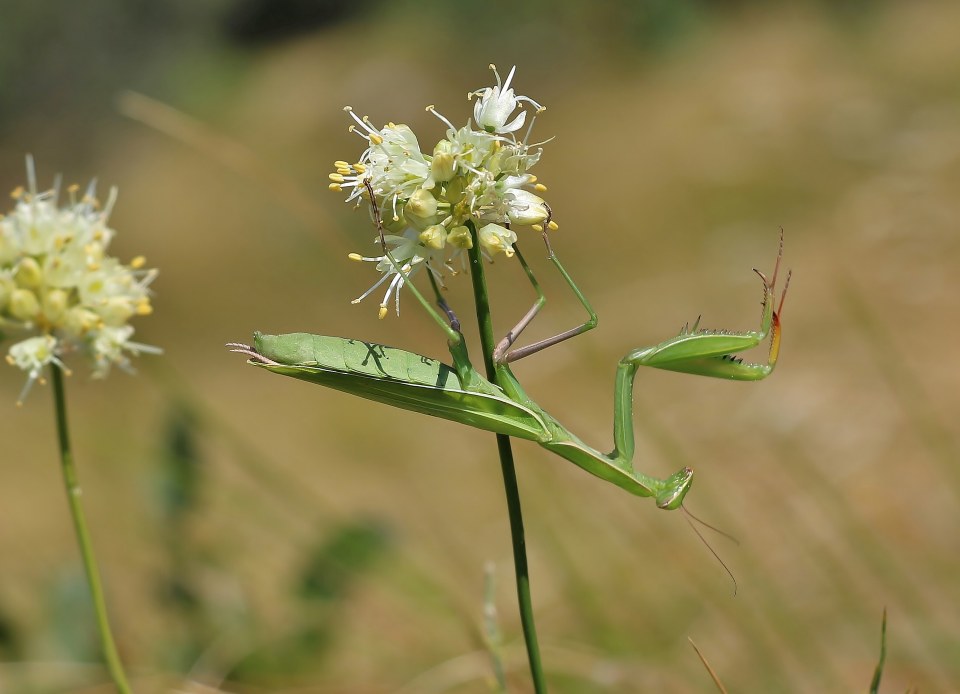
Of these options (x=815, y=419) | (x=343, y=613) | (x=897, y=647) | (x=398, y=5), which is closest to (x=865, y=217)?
(x=815, y=419)

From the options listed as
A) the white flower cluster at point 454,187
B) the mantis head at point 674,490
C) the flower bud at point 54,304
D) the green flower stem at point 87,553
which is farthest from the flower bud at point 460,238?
the flower bud at point 54,304

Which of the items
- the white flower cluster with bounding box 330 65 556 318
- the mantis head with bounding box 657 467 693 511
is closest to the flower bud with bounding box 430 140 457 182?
the white flower cluster with bounding box 330 65 556 318

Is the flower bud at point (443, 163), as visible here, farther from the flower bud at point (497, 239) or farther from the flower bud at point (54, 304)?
the flower bud at point (54, 304)

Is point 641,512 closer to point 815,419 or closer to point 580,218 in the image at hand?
point 815,419

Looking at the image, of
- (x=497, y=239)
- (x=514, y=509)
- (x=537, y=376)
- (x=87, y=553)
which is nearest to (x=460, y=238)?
(x=497, y=239)

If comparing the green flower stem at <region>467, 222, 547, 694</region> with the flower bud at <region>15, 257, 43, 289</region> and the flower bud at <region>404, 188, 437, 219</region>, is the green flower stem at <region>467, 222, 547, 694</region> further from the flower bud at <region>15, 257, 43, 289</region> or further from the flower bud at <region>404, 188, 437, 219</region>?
the flower bud at <region>15, 257, 43, 289</region>

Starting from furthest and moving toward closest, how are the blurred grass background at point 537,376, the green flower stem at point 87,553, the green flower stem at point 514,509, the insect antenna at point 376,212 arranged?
the blurred grass background at point 537,376, the green flower stem at point 87,553, the insect antenna at point 376,212, the green flower stem at point 514,509

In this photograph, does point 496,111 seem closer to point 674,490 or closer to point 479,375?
point 479,375
